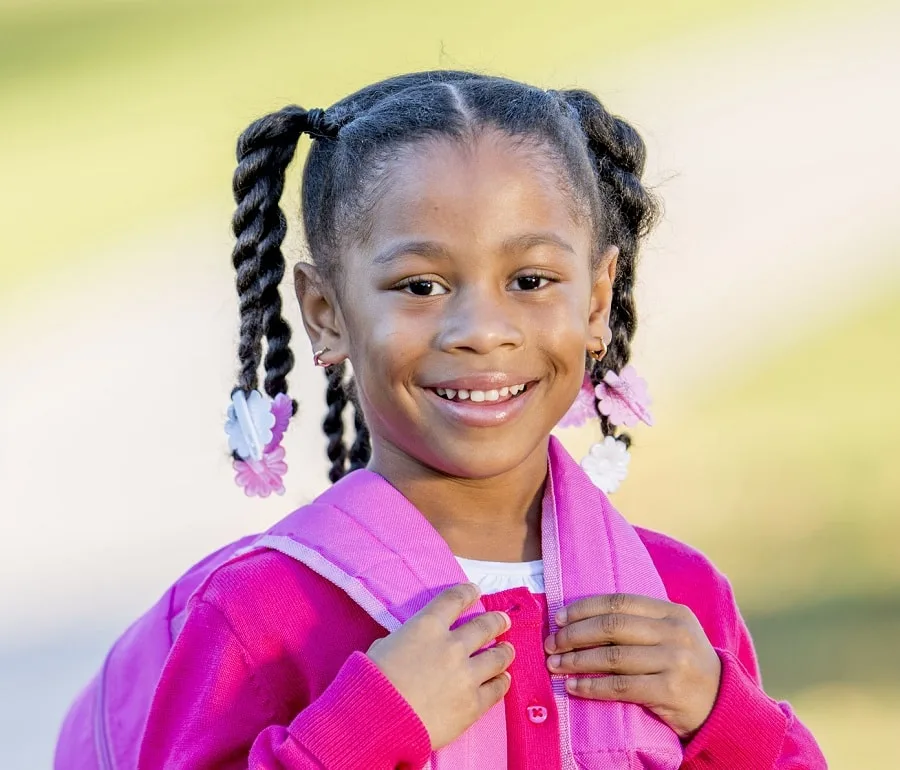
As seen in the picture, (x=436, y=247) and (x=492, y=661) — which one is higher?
(x=436, y=247)

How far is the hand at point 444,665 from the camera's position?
165cm

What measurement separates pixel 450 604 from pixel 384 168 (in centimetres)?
58

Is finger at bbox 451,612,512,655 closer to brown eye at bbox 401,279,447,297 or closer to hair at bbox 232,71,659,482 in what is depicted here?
brown eye at bbox 401,279,447,297

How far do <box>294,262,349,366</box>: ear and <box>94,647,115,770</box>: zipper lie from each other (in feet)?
2.21

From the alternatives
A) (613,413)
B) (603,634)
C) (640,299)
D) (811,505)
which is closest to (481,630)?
(603,634)

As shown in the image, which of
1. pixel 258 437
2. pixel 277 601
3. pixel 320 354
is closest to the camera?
pixel 277 601

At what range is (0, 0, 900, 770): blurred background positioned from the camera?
4.05 metres

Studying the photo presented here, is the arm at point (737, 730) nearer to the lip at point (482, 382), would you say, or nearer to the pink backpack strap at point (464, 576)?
the pink backpack strap at point (464, 576)

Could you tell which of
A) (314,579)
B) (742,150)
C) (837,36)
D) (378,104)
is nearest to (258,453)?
(314,579)

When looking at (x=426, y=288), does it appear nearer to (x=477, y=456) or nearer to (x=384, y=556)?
(x=477, y=456)

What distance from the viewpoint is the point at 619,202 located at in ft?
7.20

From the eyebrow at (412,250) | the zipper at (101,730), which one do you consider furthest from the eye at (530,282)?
the zipper at (101,730)

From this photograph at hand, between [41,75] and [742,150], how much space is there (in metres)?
3.13

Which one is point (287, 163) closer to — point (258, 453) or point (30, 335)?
point (258, 453)
